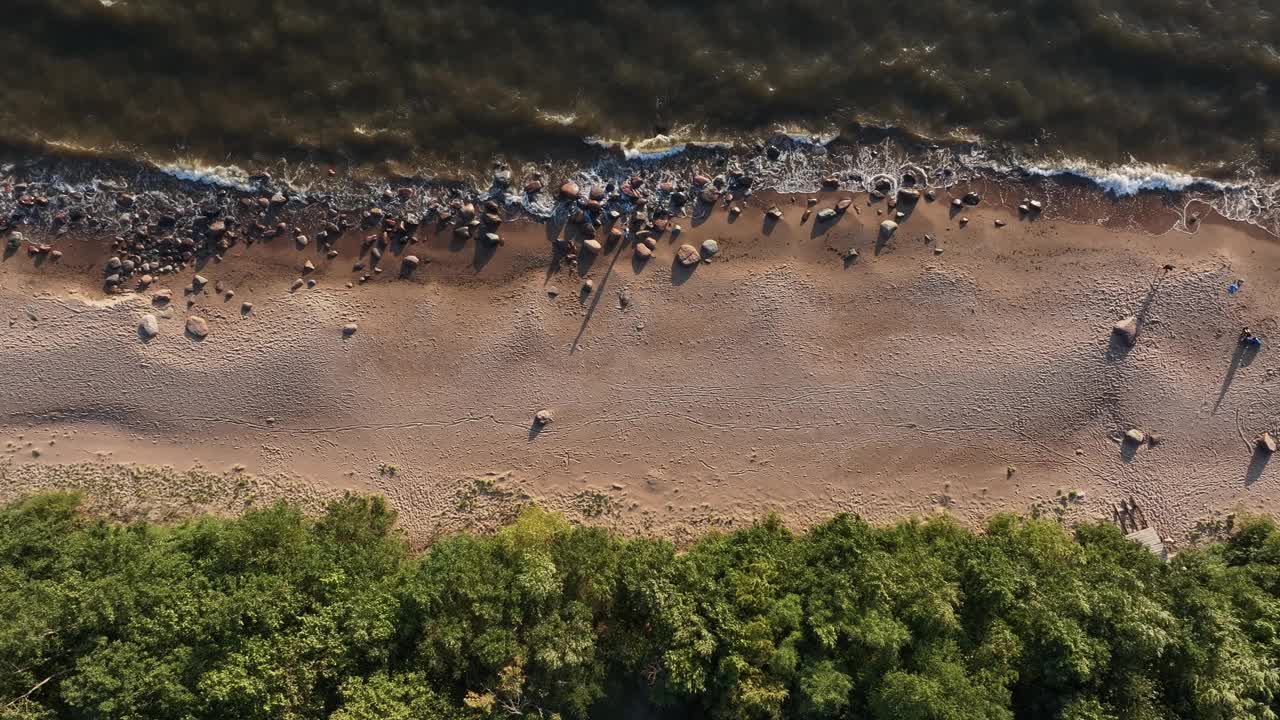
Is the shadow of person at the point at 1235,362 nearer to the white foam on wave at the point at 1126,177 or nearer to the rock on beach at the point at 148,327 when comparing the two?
the white foam on wave at the point at 1126,177

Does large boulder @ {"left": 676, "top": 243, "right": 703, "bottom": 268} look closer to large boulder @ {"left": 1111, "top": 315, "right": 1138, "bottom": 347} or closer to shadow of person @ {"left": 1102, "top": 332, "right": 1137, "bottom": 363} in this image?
shadow of person @ {"left": 1102, "top": 332, "right": 1137, "bottom": 363}

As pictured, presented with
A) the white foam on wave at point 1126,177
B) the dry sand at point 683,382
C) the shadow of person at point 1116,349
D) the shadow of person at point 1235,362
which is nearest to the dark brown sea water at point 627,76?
the white foam on wave at point 1126,177

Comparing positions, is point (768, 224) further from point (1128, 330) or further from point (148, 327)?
point (148, 327)

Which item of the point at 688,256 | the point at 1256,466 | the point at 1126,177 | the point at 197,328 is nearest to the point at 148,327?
the point at 197,328

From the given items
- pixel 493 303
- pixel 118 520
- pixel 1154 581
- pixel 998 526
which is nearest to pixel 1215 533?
pixel 1154 581

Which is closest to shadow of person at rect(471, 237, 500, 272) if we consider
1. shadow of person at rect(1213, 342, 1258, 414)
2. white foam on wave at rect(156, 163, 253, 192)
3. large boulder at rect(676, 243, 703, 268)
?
large boulder at rect(676, 243, 703, 268)
